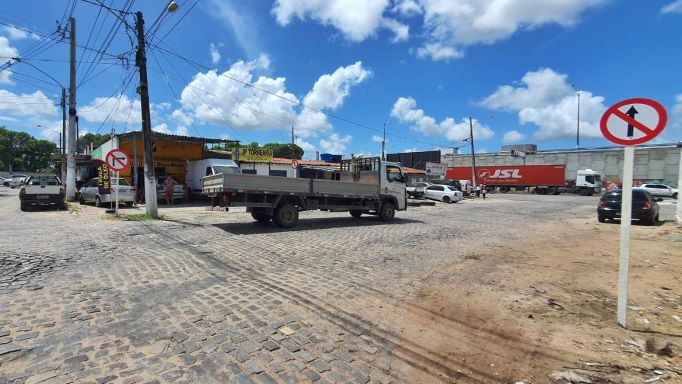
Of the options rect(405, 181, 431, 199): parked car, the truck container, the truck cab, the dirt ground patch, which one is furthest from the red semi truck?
the dirt ground patch

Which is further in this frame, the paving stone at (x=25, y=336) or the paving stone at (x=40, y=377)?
the paving stone at (x=25, y=336)

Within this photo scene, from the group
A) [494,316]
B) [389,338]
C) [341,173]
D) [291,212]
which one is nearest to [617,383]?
[494,316]

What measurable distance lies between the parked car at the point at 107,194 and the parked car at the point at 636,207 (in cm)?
2239

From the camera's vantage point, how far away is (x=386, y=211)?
1564 cm

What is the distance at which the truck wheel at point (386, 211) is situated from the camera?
15547 millimetres

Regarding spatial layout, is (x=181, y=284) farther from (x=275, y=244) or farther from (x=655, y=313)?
(x=655, y=313)

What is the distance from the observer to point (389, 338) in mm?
4078

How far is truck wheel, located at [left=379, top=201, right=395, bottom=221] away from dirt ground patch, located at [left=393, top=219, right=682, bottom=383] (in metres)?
7.15

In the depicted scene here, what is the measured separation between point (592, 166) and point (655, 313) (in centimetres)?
6164

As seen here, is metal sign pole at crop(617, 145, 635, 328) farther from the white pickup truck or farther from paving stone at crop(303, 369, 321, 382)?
the white pickup truck

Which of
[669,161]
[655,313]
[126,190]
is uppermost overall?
[669,161]

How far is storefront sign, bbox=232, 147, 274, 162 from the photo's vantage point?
2789cm

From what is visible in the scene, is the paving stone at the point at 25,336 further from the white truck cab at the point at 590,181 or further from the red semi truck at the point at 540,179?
the white truck cab at the point at 590,181

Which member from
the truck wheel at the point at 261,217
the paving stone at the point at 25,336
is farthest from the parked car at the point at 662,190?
the paving stone at the point at 25,336
